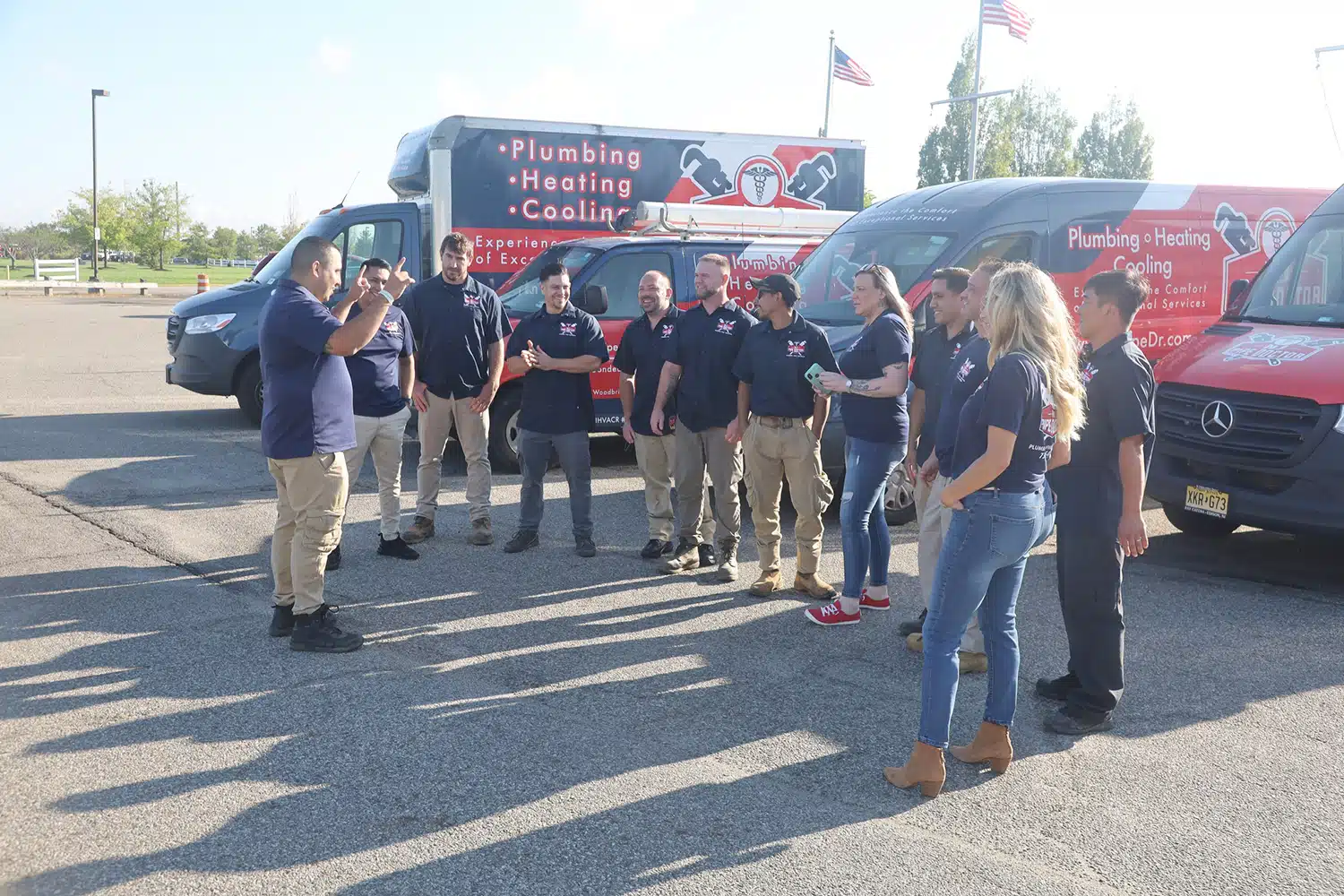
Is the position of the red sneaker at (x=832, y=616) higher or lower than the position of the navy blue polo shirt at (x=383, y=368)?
lower

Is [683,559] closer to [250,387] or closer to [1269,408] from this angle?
[1269,408]

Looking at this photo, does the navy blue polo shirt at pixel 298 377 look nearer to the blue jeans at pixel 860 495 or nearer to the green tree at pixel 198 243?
the blue jeans at pixel 860 495

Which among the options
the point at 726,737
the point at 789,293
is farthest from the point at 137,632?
the point at 789,293

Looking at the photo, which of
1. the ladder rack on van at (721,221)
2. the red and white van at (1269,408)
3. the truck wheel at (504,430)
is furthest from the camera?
the ladder rack on van at (721,221)

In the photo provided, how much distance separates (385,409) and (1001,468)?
14.5 feet

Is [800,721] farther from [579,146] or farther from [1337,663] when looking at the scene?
[579,146]

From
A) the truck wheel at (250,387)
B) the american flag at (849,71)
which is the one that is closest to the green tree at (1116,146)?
the american flag at (849,71)

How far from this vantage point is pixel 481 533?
7738mm

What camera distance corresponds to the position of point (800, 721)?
4.84m

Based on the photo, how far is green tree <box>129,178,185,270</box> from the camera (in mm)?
64562

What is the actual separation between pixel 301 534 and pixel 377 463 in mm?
1857

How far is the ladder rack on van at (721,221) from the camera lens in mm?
11555

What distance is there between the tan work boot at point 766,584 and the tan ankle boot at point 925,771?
2.50 m

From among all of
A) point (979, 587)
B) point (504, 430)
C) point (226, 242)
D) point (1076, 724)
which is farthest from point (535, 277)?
point (226, 242)
